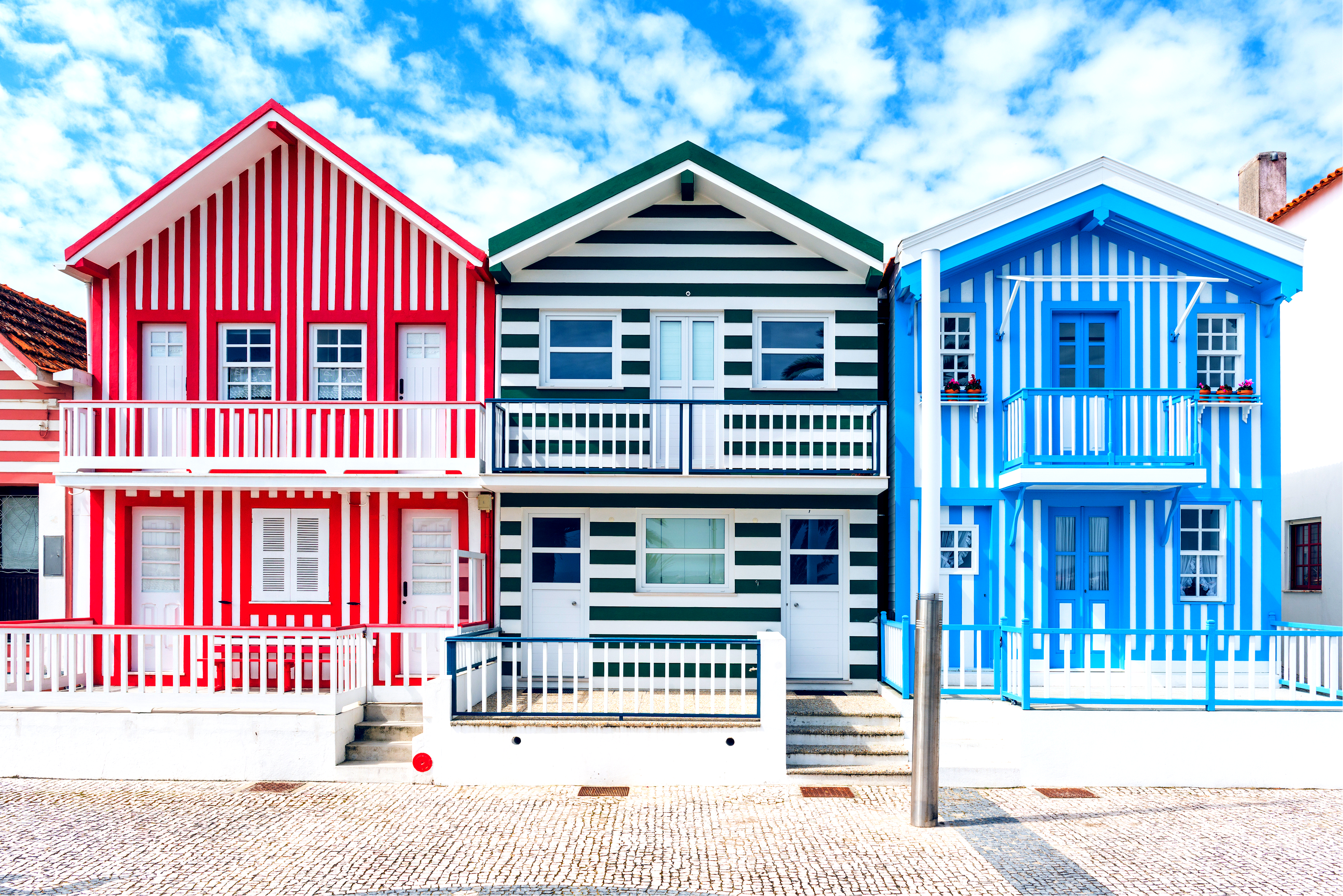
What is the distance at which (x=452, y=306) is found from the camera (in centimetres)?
1197

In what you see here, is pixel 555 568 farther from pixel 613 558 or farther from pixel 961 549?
pixel 961 549

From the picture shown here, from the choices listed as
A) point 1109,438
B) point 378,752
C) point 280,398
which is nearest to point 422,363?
point 280,398

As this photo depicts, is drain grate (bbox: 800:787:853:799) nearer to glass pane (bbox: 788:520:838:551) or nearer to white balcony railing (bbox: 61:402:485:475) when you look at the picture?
glass pane (bbox: 788:520:838:551)

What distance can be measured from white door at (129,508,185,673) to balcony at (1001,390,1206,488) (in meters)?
12.1

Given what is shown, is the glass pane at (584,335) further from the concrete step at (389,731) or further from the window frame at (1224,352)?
the window frame at (1224,352)

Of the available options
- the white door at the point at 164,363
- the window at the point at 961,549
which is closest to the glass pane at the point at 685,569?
the window at the point at 961,549

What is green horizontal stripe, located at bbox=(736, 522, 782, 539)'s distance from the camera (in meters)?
11.7

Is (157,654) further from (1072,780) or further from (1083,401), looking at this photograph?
(1083,401)

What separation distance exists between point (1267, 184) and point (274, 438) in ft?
61.7

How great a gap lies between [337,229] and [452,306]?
2087 millimetres

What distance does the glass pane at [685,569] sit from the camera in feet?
38.7

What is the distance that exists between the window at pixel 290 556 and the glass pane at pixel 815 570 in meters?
6.79

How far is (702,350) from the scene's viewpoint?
12062mm

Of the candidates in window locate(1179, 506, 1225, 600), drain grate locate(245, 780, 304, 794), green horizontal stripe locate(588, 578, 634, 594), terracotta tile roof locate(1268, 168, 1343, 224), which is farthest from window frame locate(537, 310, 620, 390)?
terracotta tile roof locate(1268, 168, 1343, 224)
